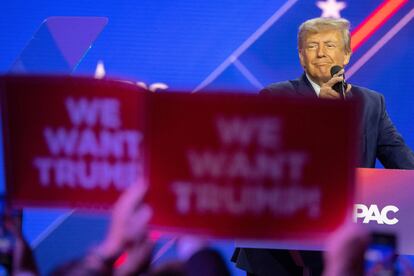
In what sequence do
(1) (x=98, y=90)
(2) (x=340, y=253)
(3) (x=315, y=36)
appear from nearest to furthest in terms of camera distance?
(2) (x=340, y=253) < (1) (x=98, y=90) < (3) (x=315, y=36)

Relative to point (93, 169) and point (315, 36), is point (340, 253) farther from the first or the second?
point (315, 36)

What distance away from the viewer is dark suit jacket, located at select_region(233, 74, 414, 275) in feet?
7.92

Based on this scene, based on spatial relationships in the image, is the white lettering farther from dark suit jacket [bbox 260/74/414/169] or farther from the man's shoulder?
the man's shoulder

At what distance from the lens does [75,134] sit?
1.30 metres

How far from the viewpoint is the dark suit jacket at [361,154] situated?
7.92 feet

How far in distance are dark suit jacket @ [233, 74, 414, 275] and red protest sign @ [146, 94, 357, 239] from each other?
3.62 feet

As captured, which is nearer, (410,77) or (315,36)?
(315,36)

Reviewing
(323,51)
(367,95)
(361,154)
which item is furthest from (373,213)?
(323,51)

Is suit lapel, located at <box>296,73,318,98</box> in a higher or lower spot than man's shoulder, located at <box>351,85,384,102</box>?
higher

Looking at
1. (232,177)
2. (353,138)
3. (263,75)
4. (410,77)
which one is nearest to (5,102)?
(232,177)

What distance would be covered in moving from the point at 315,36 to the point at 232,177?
1544 mm

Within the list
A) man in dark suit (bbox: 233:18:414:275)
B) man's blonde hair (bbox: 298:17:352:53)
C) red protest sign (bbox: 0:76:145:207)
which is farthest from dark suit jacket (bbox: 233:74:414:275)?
red protest sign (bbox: 0:76:145:207)

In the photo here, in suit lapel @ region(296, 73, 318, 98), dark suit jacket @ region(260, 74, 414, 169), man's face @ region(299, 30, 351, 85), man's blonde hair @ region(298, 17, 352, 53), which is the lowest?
dark suit jacket @ region(260, 74, 414, 169)

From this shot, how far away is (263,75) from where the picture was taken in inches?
131
